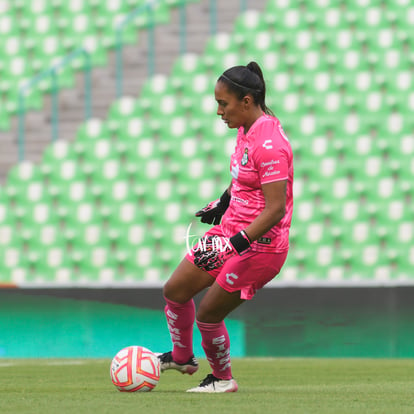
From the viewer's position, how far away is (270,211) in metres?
4.51

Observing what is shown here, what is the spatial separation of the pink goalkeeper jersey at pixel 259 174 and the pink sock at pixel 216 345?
48 cm

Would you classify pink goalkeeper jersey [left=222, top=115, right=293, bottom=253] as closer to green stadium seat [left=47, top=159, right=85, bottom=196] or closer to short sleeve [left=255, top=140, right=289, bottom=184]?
short sleeve [left=255, top=140, right=289, bottom=184]

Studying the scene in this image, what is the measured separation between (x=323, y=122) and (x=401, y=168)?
41.6 inches

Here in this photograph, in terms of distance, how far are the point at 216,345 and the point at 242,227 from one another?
629 mm

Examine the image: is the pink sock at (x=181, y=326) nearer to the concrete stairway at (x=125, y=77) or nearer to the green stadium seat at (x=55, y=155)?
the green stadium seat at (x=55, y=155)

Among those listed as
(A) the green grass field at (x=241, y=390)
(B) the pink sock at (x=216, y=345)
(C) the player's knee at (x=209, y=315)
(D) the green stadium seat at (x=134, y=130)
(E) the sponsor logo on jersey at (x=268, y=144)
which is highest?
(D) the green stadium seat at (x=134, y=130)

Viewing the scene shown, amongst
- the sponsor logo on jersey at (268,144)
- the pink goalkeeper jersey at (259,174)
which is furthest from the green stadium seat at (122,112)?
the sponsor logo on jersey at (268,144)

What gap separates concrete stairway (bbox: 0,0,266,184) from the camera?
1223 centimetres

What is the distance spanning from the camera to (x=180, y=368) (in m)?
5.15

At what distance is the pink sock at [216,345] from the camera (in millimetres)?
4867

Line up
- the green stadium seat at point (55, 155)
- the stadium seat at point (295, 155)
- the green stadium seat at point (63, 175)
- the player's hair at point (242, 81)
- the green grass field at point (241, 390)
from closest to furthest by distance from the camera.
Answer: the green grass field at point (241, 390) < the player's hair at point (242, 81) < the stadium seat at point (295, 155) < the green stadium seat at point (63, 175) < the green stadium seat at point (55, 155)

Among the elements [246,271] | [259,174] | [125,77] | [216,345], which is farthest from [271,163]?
[125,77]

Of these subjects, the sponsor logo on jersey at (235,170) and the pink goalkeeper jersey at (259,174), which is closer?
the pink goalkeeper jersey at (259,174)

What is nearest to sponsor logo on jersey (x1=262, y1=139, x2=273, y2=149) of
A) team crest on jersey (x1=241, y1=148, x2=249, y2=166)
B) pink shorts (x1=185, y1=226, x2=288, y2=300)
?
team crest on jersey (x1=241, y1=148, x2=249, y2=166)
